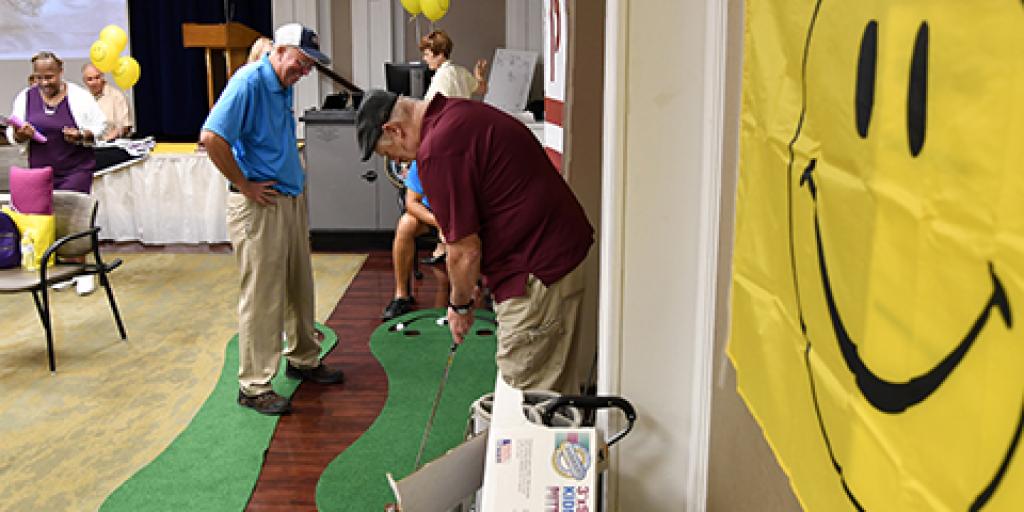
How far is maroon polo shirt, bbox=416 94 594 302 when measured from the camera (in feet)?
8.45

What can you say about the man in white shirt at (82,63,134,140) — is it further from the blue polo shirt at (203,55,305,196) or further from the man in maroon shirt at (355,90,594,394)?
the man in maroon shirt at (355,90,594,394)

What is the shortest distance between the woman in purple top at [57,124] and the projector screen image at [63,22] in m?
3.94

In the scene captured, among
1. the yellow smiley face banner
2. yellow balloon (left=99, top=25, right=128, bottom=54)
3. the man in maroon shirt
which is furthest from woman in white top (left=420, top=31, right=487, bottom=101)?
the yellow smiley face banner

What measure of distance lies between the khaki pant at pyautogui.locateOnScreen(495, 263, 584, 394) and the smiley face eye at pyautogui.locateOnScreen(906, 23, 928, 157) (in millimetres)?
1973

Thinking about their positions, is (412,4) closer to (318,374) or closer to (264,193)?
(318,374)

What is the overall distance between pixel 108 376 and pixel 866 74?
4263 millimetres

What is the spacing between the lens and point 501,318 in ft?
9.50

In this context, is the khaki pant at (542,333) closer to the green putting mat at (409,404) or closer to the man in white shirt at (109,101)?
the green putting mat at (409,404)

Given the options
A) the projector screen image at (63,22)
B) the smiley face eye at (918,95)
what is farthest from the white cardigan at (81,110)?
the smiley face eye at (918,95)

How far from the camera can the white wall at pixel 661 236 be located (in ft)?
6.89

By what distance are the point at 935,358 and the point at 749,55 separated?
0.79 m

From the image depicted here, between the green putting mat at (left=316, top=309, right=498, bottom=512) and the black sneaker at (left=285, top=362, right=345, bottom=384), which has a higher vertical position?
the black sneaker at (left=285, top=362, right=345, bottom=384)

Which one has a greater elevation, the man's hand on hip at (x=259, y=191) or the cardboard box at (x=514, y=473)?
the man's hand on hip at (x=259, y=191)

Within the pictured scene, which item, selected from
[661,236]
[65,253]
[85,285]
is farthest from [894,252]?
[85,285]
